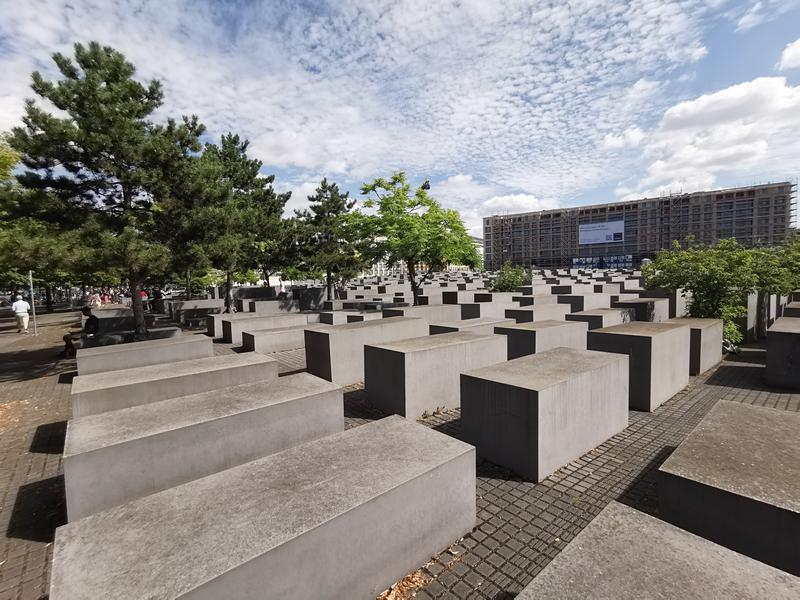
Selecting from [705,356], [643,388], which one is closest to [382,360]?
[643,388]

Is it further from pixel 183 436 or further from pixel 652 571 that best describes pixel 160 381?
pixel 652 571

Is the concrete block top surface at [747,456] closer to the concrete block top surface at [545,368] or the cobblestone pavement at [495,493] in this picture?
the cobblestone pavement at [495,493]

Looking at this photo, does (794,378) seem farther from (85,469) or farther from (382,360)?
(85,469)

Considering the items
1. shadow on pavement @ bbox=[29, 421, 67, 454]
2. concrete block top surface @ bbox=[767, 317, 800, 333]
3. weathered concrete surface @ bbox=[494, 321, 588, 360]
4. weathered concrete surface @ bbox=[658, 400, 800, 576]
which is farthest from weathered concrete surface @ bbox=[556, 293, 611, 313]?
→ shadow on pavement @ bbox=[29, 421, 67, 454]

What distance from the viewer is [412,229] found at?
63.7 ft

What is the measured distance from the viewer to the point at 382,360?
25.2 ft

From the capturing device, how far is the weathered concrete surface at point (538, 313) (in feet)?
43.7

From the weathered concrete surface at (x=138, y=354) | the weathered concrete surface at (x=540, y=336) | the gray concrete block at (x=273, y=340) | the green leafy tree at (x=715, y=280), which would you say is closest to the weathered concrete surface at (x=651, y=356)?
the weathered concrete surface at (x=540, y=336)

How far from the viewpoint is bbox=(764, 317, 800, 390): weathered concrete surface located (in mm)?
8758

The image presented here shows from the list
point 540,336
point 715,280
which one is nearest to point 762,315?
point 715,280

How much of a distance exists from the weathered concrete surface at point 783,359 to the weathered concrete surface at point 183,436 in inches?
379

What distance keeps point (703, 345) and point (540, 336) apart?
4259 millimetres

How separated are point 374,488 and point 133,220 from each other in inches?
481

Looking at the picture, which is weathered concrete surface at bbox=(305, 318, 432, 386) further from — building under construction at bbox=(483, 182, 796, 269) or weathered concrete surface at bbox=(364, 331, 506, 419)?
building under construction at bbox=(483, 182, 796, 269)
